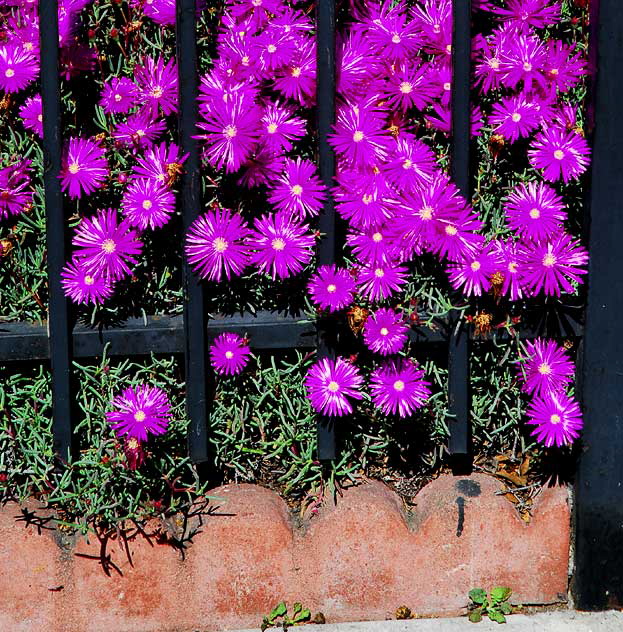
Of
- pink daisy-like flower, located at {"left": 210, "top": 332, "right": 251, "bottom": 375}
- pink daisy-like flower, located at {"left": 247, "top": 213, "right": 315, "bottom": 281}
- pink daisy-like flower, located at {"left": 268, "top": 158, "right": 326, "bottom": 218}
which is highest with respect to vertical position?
pink daisy-like flower, located at {"left": 268, "top": 158, "right": 326, "bottom": 218}

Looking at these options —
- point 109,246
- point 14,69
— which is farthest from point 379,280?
point 14,69

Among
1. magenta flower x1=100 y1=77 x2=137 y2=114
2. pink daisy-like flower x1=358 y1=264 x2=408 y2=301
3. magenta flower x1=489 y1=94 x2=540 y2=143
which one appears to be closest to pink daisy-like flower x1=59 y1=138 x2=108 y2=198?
magenta flower x1=100 y1=77 x2=137 y2=114

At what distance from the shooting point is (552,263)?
206 centimetres

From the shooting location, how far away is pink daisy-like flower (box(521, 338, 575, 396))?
2.14m

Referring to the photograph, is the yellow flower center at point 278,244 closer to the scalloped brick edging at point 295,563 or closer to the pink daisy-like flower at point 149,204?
the pink daisy-like flower at point 149,204

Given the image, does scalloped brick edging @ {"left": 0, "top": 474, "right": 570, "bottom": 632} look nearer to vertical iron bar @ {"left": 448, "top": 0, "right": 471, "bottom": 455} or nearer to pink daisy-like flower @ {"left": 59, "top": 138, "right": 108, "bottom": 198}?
vertical iron bar @ {"left": 448, "top": 0, "right": 471, "bottom": 455}

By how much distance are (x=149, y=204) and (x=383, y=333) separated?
0.58 metres

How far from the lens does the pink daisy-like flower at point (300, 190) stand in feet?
6.67

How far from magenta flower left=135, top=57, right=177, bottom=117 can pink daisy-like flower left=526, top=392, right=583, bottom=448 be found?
1.07m

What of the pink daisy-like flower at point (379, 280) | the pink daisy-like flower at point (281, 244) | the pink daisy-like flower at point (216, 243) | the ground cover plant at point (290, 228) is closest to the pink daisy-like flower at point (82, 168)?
the ground cover plant at point (290, 228)

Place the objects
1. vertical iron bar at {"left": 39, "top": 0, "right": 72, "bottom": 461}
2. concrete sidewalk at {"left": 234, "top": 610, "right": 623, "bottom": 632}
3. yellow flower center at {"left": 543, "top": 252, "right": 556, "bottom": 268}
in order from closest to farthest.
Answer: vertical iron bar at {"left": 39, "top": 0, "right": 72, "bottom": 461}, yellow flower center at {"left": 543, "top": 252, "right": 556, "bottom": 268}, concrete sidewalk at {"left": 234, "top": 610, "right": 623, "bottom": 632}

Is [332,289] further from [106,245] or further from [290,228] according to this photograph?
[106,245]

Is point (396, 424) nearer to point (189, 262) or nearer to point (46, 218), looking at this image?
point (189, 262)

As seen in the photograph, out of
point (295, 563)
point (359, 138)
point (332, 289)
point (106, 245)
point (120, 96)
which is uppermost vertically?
point (120, 96)
